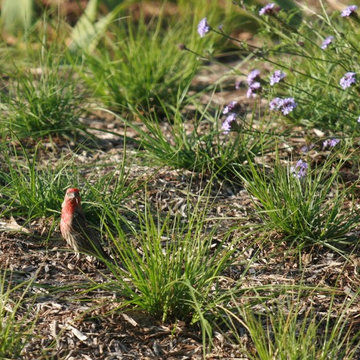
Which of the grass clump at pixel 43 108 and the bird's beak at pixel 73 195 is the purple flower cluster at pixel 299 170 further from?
the grass clump at pixel 43 108

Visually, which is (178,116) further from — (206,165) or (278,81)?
(278,81)

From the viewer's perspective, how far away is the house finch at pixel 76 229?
457 cm

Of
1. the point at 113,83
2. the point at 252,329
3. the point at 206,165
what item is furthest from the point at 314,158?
the point at 252,329

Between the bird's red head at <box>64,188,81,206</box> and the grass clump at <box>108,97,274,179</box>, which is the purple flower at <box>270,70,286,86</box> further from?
the bird's red head at <box>64,188,81,206</box>

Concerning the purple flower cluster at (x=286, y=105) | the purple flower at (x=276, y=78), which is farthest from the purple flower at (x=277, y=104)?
the purple flower at (x=276, y=78)

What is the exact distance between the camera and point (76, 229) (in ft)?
15.0

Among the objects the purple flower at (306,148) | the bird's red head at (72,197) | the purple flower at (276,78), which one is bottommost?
the bird's red head at (72,197)

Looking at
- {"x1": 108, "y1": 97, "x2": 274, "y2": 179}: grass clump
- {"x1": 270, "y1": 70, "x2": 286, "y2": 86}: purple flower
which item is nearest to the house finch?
{"x1": 108, "y1": 97, "x2": 274, "y2": 179}: grass clump

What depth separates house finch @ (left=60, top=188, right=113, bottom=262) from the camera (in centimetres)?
457

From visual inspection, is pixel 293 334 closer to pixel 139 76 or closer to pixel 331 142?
→ pixel 331 142

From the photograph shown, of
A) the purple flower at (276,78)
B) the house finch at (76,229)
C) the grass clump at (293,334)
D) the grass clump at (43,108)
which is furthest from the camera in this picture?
the grass clump at (43,108)

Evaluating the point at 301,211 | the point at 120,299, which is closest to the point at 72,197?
the point at 120,299

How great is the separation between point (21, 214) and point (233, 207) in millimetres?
1405

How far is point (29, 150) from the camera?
236 inches
